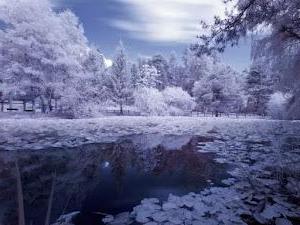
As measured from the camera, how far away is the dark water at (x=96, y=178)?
5320mm

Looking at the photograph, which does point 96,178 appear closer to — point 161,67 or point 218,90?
point 218,90

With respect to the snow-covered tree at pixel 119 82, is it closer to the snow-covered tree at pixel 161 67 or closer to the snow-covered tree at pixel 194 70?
the snow-covered tree at pixel 161 67

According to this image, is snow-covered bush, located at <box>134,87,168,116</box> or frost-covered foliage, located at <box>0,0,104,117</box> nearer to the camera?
frost-covered foliage, located at <box>0,0,104,117</box>

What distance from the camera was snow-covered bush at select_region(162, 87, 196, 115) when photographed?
50406 mm

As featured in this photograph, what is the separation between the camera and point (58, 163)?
8320mm

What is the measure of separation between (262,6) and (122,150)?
6734 millimetres

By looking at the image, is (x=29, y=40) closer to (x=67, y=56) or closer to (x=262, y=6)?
(x=67, y=56)

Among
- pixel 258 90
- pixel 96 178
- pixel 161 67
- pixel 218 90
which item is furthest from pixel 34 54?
pixel 161 67

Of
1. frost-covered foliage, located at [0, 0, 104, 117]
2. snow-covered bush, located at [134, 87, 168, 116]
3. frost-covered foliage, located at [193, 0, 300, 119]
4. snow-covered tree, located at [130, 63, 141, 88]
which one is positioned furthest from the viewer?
snow-covered tree, located at [130, 63, 141, 88]

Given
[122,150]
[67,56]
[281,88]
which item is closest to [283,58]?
[281,88]

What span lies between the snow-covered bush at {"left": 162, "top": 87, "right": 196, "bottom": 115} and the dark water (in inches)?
→ 1549

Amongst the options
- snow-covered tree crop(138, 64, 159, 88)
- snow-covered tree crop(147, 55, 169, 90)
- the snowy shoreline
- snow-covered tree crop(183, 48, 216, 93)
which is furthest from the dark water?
snow-covered tree crop(183, 48, 216, 93)

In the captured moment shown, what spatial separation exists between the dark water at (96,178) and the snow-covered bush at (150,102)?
36043 millimetres

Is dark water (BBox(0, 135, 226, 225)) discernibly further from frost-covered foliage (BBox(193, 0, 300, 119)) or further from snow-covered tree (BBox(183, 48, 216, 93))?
snow-covered tree (BBox(183, 48, 216, 93))
